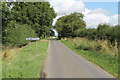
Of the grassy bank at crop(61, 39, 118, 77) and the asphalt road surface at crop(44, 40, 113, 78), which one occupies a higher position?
the grassy bank at crop(61, 39, 118, 77)

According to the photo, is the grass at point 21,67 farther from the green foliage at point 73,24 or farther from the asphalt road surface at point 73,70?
the green foliage at point 73,24

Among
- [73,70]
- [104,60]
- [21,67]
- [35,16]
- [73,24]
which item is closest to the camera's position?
[21,67]

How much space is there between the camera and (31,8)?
43.5 m

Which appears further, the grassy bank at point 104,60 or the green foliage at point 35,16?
the green foliage at point 35,16

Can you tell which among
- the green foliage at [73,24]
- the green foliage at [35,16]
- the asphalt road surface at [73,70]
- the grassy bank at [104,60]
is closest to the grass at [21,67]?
the asphalt road surface at [73,70]

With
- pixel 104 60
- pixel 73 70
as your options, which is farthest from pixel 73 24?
pixel 73 70

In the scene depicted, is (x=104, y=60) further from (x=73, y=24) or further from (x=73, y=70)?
(x=73, y=24)

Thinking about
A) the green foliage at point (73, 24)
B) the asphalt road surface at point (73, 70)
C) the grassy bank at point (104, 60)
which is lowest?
the asphalt road surface at point (73, 70)

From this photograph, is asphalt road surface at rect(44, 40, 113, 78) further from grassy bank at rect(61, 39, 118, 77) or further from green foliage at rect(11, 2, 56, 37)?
green foliage at rect(11, 2, 56, 37)

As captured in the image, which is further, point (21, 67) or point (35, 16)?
point (35, 16)

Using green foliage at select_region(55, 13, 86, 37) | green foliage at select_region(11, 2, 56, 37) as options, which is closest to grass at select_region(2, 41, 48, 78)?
green foliage at select_region(11, 2, 56, 37)

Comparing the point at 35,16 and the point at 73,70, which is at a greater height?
the point at 35,16

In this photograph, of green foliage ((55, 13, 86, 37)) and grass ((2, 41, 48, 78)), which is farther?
green foliage ((55, 13, 86, 37))

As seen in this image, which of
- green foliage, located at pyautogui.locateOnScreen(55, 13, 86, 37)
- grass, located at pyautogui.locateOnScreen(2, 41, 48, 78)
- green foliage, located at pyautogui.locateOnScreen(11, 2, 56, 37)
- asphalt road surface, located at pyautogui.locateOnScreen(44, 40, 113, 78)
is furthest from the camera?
green foliage, located at pyautogui.locateOnScreen(55, 13, 86, 37)
